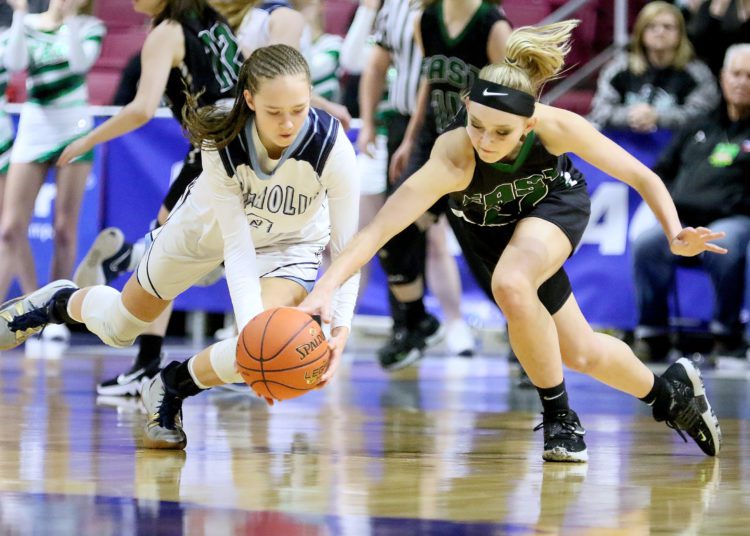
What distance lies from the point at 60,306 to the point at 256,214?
3.94 ft

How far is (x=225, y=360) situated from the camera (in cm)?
461

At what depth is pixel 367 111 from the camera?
27.6 ft

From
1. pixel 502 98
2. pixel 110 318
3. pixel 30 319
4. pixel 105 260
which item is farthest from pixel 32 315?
pixel 502 98

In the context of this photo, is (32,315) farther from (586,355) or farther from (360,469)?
(586,355)

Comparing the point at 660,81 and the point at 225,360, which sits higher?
the point at 660,81

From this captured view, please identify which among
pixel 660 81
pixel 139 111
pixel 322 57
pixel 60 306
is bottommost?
pixel 60 306

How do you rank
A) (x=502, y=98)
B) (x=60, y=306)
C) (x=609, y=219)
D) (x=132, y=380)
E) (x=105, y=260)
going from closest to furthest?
(x=502, y=98)
(x=60, y=306)
(x=132, y=380)
(x=105, y=260)
(x=609, y=219)

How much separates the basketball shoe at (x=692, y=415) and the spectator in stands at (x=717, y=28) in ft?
17.2

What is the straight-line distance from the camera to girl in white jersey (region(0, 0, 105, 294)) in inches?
357

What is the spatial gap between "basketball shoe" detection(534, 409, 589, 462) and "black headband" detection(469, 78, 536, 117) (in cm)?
103

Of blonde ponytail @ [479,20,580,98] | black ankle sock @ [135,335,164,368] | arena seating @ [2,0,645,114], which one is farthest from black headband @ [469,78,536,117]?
arena seating @ [2,0,645,114]

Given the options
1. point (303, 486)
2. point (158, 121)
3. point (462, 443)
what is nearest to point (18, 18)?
point (158, 121)

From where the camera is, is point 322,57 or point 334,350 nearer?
point 334,350

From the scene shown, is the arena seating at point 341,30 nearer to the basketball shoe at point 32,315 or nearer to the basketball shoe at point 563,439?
the basketball shoe at point 32,315
